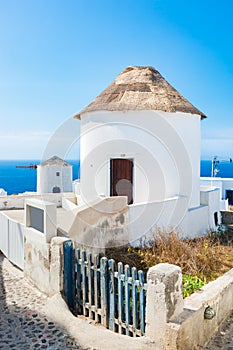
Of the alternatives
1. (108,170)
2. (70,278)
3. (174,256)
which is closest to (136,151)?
(108,170)

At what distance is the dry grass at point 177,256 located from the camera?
25.1 ft

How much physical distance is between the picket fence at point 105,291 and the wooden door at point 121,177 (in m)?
5.56

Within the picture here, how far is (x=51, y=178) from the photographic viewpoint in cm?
2630

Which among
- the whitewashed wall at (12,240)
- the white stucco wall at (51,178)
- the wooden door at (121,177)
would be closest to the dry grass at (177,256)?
the whitewashed wall at (12,240)

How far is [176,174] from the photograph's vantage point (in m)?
11.8

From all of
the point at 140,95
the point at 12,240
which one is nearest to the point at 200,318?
the point at 12,240

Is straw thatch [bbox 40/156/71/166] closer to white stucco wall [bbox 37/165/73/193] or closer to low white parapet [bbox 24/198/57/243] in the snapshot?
white stucco wall [bbox 37/165/73/193]

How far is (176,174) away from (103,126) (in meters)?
3.34

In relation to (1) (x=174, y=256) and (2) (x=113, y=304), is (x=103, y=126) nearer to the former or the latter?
(1) (x=174, y=256)

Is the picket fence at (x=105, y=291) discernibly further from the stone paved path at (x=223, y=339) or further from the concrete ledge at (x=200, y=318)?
the stone paved path at (x=223, y=339)

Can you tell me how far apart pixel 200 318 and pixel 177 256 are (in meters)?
3.30

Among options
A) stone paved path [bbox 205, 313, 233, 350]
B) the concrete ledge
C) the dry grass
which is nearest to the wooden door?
the dry grass

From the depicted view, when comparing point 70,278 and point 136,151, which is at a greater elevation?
point 136,151

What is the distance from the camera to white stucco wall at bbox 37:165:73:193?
86.1 ft
